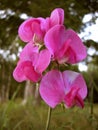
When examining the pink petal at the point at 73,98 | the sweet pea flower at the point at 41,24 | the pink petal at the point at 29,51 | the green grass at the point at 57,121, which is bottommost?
the green grass at the point at 57,121

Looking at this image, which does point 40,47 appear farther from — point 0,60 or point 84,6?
point 0,60

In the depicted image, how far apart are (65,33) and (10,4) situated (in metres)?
3.90

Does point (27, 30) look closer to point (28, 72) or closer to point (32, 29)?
point (32, 29)

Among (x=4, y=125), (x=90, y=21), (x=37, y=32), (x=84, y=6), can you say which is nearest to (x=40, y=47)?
(x=37, y=32)

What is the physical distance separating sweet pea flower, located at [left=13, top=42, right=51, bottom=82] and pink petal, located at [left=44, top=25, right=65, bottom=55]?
0.02 metres

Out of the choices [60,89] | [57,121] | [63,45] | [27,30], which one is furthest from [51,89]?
[57,121]

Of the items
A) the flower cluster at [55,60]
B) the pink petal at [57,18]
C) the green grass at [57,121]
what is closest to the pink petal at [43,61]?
the flower cluster at [55,60]

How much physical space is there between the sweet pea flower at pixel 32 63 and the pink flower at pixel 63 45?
0.09ft

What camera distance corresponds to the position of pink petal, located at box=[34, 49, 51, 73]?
1.05 metres

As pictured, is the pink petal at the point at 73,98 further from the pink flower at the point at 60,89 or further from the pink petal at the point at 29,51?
the pink petal at the point at 29,51

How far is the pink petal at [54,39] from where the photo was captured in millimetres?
1035

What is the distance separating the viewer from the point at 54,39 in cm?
104

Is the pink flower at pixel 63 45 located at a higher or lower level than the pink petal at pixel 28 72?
higher

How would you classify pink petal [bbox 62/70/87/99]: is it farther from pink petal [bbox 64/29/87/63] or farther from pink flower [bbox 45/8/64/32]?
pink flower [bbox 45/8/64/32]
